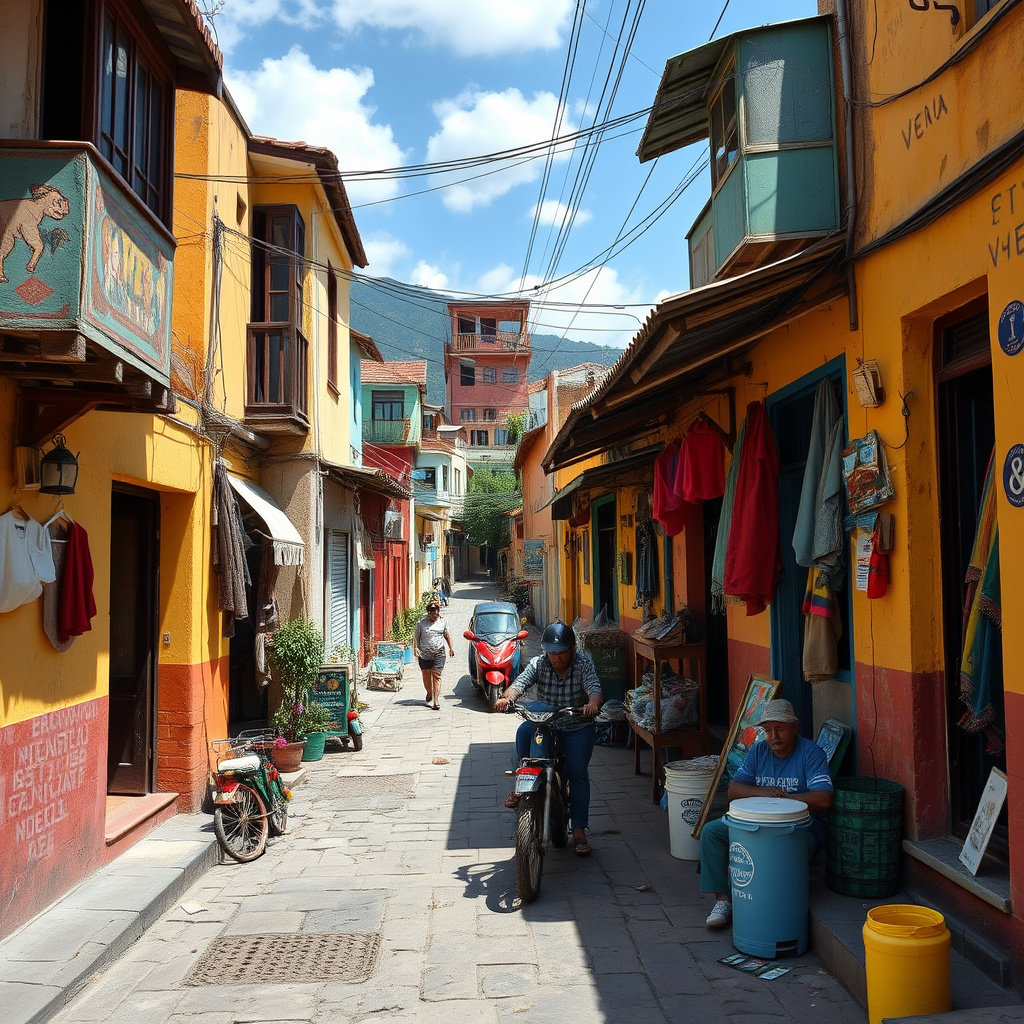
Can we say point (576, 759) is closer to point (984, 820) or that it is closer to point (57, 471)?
point (984, 820)

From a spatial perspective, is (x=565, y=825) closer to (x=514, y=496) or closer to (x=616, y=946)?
(x=616, y=946)

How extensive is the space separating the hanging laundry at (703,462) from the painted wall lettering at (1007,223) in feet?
13.0

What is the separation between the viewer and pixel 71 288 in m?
4.49

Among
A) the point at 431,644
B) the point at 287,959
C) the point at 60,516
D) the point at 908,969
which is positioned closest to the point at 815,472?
the point at 908,969

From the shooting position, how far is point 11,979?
4.56 m

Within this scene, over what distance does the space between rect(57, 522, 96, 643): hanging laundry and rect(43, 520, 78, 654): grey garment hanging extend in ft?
0.07

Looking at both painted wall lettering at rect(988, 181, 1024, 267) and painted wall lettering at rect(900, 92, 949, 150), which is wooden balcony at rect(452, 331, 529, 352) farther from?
painted wall lettering at rect(988, 181, 1024, 267)

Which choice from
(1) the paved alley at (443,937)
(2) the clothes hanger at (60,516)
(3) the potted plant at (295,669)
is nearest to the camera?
(1) the paved alley at (443,937)

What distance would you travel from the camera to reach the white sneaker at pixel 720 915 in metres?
5.27

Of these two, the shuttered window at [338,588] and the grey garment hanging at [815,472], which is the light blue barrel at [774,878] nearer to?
the grey garment hanging at [815,472]

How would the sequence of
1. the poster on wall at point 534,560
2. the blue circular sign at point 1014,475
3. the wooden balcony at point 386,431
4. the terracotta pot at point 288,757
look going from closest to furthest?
1. the blue circular sign at point 1014,475
2. the terracotta pot at point 288,757
3. the poster on wall at point 534,560
4. the wooden balcony at point 386,431

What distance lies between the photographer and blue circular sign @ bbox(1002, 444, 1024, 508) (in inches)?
153

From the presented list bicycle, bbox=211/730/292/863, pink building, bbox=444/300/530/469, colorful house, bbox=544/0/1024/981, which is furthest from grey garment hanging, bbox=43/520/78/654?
pink building, bbox=444/300/530/469

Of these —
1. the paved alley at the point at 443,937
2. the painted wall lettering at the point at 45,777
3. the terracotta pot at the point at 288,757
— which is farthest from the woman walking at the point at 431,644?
the painted wall lettering at the point at 45,777
